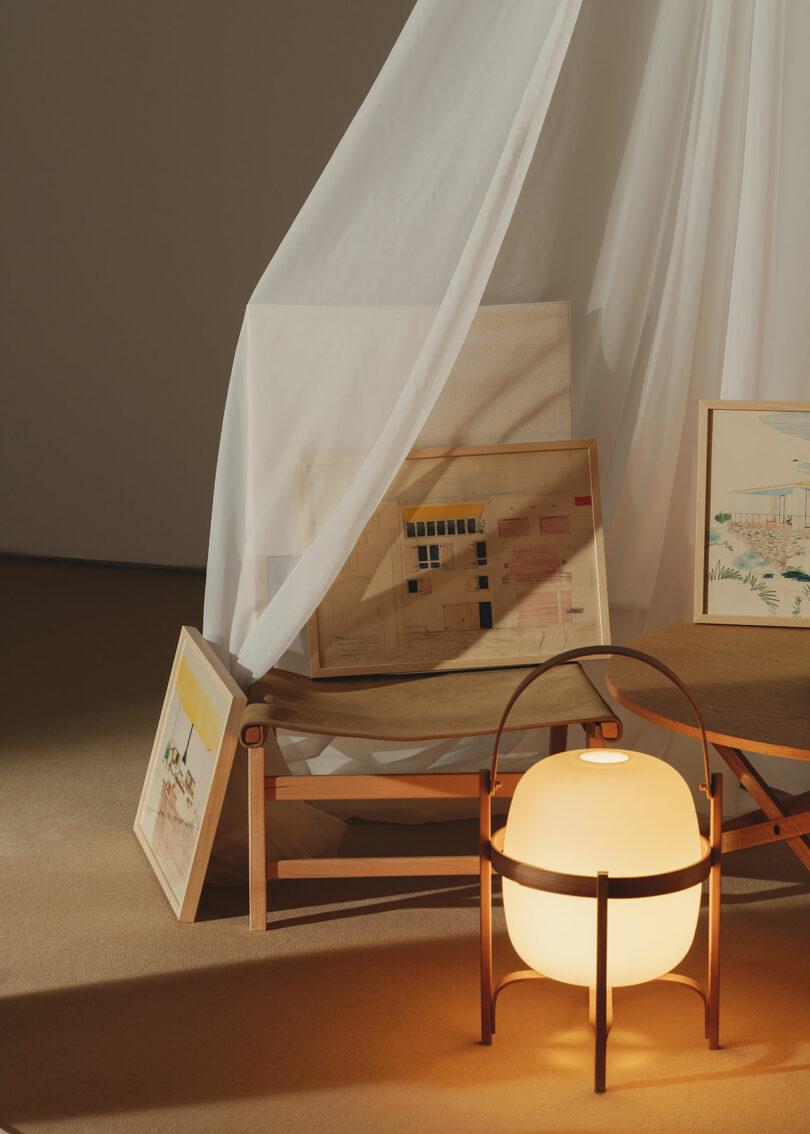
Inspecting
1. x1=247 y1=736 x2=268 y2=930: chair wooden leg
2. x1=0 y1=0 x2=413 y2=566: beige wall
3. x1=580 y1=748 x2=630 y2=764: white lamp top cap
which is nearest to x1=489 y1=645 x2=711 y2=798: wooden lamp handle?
x1=580 y1=748 x2=630 y2=764: white lamp top cap

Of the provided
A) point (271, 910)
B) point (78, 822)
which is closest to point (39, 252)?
point (78, 822)

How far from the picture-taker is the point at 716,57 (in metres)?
2.37

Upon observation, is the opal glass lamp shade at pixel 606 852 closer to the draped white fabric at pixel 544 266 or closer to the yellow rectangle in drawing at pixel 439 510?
the draped white fabric at pixel 544 266

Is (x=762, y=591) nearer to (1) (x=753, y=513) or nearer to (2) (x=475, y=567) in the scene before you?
(1) (x=753, y=513)

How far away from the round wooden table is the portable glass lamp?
10 cm

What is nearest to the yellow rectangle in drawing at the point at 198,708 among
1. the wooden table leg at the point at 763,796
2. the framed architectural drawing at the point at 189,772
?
the framed architectural drawing at the point at 189,772

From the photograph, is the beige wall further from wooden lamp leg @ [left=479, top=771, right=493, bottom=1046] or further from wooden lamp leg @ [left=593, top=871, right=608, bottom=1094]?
wooden lamp leg @ [left=593, top=871, right=608, bottom=1094]

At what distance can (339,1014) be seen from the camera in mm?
1929

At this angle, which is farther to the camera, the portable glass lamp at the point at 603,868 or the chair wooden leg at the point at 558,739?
the chair wooden leg at the point at 558,739

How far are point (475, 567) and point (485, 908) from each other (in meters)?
0.90

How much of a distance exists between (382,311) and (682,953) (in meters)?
1.22

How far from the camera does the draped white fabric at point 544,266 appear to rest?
2.14m

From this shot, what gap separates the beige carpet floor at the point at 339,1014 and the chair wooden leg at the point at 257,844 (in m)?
0.04

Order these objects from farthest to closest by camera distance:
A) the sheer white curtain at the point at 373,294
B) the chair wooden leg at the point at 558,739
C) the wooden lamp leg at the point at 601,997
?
the chair wooden leg at the point at 558,739 → the sheer white curtain at the point at 373,294 → the wooden lamp leg at the point at 601,997
